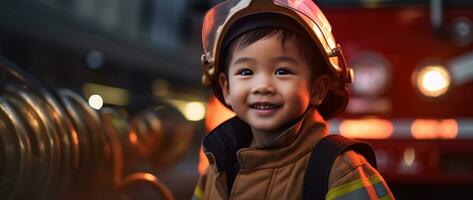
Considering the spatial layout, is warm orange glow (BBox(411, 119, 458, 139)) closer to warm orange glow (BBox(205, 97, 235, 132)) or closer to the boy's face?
warm orange glow (BBox(205, 97, 235, 132))

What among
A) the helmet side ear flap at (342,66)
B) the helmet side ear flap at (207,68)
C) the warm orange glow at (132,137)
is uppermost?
the helmet side ear flap at (207,68)

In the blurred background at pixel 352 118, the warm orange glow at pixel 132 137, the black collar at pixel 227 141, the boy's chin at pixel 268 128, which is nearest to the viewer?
the boy's chin at pixel 268 128

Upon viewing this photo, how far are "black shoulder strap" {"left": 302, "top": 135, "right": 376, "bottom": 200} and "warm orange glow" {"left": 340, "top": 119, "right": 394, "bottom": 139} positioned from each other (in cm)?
260

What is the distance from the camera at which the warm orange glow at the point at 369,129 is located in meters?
4.08

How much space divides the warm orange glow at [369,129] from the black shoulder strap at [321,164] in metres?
2.60

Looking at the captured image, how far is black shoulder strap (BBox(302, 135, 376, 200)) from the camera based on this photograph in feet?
4.87

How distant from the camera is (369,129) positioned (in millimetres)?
4117

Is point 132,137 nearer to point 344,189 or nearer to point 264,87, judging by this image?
point 264,87

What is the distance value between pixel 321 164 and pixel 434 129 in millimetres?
2681

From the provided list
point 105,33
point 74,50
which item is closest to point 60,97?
point 74,50

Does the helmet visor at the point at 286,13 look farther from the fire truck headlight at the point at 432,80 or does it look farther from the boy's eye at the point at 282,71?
the fire truck headlight at the point at 432,80

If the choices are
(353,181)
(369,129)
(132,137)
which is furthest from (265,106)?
(369,129)

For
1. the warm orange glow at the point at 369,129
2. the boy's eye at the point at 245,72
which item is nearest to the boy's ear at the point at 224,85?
the boy's eye at the point at 245,72

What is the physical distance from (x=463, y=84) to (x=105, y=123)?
2.27 meters
